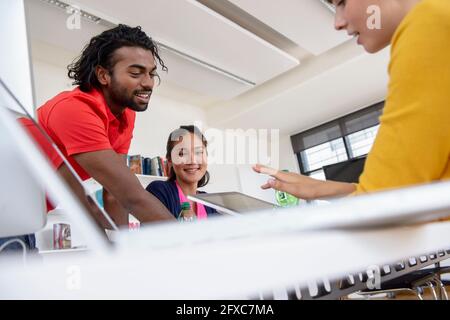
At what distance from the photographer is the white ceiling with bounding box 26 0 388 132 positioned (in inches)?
120

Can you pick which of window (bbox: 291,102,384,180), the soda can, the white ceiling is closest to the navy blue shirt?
the soda can

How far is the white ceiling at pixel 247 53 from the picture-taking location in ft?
9.96

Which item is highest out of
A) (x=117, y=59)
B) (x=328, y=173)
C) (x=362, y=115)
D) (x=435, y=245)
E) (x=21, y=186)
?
(x=362, y=115)

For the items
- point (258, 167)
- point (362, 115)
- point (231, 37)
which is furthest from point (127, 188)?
point (362, 115)

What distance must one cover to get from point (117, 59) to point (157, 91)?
3543 mm

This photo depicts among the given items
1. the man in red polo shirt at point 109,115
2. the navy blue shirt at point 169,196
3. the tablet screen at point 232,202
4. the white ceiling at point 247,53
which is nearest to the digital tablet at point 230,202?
the tablet screen at point 232,202

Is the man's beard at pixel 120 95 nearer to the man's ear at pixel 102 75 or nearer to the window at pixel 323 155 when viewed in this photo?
the man's ear at pixel 102 75

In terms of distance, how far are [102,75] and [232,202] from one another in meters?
0.56

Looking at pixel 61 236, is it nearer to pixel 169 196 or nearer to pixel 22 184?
pixel 169 196

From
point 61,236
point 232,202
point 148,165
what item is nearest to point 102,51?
point 232,202

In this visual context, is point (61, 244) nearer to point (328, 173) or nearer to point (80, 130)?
point (328, 173)

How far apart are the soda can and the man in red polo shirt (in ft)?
6.90

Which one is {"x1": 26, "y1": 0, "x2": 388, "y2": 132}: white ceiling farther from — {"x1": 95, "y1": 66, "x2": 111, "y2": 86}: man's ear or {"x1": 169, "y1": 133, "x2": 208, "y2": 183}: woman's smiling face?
{"x1": 95, "y1": 66, "x2": 111, "y2": 86}: man's ear

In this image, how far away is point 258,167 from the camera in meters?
1.09
